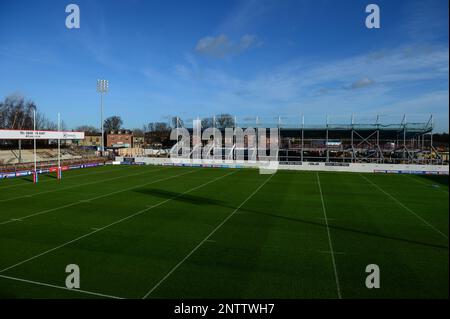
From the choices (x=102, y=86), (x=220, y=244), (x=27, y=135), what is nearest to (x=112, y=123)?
(x=102, y=86)

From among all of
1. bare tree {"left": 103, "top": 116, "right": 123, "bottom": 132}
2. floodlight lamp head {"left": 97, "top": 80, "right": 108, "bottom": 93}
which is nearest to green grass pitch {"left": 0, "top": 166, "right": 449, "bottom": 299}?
floodlight lamp head {"left": 97, "top": 80, "right": 108, "bottom": 93}

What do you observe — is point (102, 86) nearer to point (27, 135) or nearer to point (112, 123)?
point (27, 135)

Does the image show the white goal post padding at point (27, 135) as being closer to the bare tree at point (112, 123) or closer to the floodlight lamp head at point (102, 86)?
the floodlight lamp head at point (102, 86)

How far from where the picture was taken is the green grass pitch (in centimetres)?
816

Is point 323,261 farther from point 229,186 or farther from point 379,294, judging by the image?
point 229,186

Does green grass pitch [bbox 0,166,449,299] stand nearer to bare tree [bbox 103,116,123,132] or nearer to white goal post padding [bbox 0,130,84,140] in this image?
white goal post padding [bbox 0,130,84,140]

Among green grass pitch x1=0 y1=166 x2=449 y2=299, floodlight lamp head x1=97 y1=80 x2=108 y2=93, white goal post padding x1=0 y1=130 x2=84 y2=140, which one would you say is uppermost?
floodlight lamp head x1=97 y1=80 x2=108 y2=93

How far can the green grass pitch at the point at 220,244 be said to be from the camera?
26.8ft

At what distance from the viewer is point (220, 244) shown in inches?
452

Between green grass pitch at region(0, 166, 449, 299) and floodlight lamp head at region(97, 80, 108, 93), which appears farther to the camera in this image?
floodlight lamp head at region(97, 80, 108, 93)

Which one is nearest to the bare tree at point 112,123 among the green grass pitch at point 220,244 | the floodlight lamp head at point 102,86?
the floodlight lamp head at point 102,86

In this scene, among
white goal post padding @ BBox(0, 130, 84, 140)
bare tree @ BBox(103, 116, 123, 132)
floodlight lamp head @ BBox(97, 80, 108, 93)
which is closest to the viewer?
white goal post padding @ BBox(0, 130, 84, 140)

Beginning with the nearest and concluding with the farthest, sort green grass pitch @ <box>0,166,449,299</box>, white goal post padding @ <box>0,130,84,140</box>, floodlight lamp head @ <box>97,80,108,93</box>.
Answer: green grass pitch @ <box>0,166,449,299</box> < white goal post padding @ <box>0,130,84,140</box> < floodlight lamp head @ <box>97,80,108,93</box>
